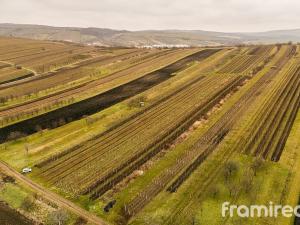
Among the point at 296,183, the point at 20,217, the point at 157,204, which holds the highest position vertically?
the point at 296,183

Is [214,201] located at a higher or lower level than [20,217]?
higher

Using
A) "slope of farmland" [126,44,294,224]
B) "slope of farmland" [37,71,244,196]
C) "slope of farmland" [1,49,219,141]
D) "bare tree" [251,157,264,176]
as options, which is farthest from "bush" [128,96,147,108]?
"bare tree" [251,157,264,176]

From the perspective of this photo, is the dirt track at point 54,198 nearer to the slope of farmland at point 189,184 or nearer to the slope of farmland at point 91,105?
the slope of farmland at point 189,184

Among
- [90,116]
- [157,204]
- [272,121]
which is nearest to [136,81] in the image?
[90,116]

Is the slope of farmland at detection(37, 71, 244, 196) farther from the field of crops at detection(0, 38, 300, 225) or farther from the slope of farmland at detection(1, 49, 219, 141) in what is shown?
the slope of farmland at detection(1, 49, 219, 141)

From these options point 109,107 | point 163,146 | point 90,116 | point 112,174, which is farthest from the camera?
point 109,107

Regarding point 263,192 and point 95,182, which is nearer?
point 263,192

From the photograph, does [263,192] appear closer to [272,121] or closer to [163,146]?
[163,146]

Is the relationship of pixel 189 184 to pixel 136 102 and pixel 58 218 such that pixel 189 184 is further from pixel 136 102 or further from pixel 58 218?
pixel 136 102
